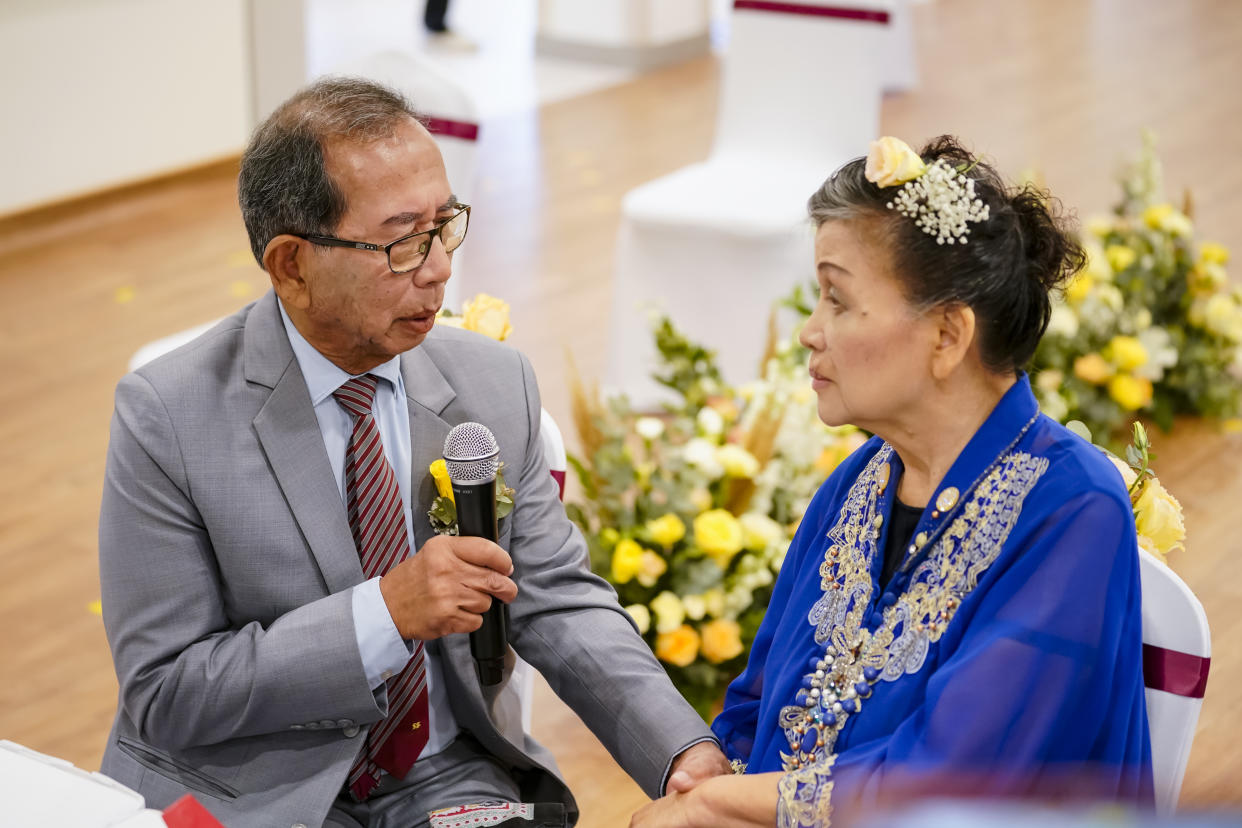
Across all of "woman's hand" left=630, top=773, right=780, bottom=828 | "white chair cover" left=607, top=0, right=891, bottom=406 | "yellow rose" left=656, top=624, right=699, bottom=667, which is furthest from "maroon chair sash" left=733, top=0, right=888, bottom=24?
"woman's hand" left=630, top=773, right=780, bottom=828

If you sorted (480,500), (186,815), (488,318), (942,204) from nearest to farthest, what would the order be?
(186,815) → (942,204) → (480,500) → (488,318)

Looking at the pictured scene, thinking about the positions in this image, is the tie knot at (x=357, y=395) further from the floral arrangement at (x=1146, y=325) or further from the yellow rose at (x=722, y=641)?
the floral arrangement at (x=1146, y=325)

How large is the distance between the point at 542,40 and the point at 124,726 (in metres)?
7.35

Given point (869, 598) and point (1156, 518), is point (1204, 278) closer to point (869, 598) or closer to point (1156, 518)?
point (1156, 518)

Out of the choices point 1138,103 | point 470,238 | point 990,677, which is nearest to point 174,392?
point 990,677

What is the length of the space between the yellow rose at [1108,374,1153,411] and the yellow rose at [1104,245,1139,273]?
0.36 meters

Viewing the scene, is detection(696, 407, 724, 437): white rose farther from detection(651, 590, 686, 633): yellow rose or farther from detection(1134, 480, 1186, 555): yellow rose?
detection(1134, 480, 1186, 555): yellow rose

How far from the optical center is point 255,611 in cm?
187

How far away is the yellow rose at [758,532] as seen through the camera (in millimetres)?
3029

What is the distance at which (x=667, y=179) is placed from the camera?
4559mm

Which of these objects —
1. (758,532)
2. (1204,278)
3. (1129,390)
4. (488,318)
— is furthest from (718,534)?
(1204,278)

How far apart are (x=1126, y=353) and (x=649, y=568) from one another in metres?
1.73

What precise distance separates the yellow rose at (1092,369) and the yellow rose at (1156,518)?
88.6 inches

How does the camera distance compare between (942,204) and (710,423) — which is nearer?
(942,204)
